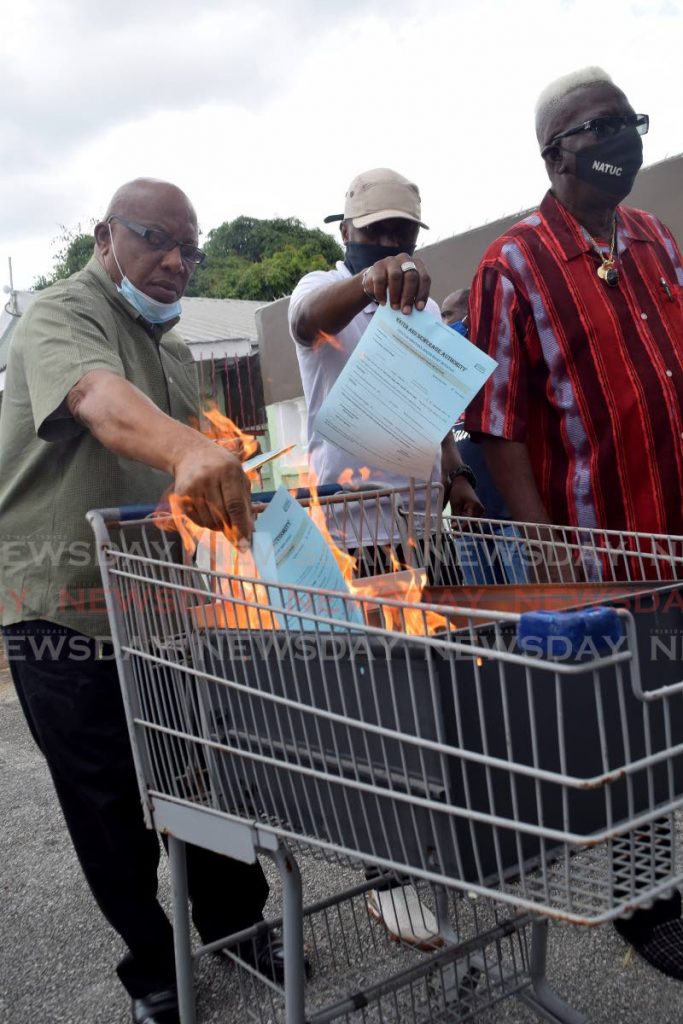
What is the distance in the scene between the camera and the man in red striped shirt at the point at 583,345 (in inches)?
89.0

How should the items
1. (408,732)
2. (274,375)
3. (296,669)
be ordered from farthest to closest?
(274,375), (296,669), (408,732)

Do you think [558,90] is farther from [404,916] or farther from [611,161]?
[404,916]

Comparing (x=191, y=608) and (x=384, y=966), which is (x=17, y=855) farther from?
(x=191, y=608)

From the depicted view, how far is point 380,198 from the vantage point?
2.40 metres

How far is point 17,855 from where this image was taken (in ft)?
12.0

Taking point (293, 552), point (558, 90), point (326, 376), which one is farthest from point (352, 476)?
point (558, 90)

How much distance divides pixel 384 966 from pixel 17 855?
1.77 metres

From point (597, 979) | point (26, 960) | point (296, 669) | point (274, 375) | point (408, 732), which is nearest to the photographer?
point (408, 732)

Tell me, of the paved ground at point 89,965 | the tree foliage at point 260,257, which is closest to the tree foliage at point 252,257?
the tree foliage at point 260,257

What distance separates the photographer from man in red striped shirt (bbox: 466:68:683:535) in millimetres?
2260

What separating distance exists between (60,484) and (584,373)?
128 cm

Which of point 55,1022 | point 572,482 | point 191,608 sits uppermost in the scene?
point 572,482

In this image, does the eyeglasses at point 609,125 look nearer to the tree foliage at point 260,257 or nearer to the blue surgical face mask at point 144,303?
the blue surgical face mask at point 144,303

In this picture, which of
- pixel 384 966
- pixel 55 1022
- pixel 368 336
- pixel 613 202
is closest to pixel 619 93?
pixel 613 202
